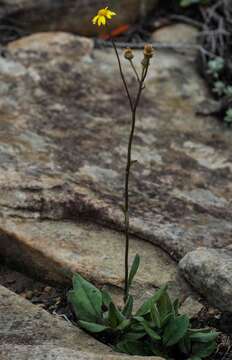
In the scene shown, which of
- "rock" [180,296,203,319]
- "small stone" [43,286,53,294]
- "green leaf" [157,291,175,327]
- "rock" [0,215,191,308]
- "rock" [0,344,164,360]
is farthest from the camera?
"small stone" [43,286,53,294]

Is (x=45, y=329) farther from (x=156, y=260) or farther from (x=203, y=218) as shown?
(x=203, y=218)

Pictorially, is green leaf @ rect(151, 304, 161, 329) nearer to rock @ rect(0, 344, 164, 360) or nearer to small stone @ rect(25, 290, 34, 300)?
rock @ rect(0, 344, 164, 360)

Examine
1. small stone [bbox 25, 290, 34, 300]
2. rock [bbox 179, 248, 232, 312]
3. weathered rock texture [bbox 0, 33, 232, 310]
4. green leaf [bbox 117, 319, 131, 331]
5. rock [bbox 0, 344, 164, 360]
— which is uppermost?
weathered rock texture [bbox 0, 33, 232, 310]

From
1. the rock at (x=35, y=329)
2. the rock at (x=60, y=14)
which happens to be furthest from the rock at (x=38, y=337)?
the rock at (x=60, y=14)

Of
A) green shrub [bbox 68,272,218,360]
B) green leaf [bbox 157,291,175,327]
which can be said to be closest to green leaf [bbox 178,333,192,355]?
green shrub [bbox 68,272,218,360]

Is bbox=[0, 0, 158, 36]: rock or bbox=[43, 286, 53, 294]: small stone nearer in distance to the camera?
bbox=[43, 286, 53, 294]: small stone

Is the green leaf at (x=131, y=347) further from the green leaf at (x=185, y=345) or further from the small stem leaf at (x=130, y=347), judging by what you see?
the green leaf at (x=185, y=345)

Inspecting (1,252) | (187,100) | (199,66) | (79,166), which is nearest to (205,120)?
(187,100)
